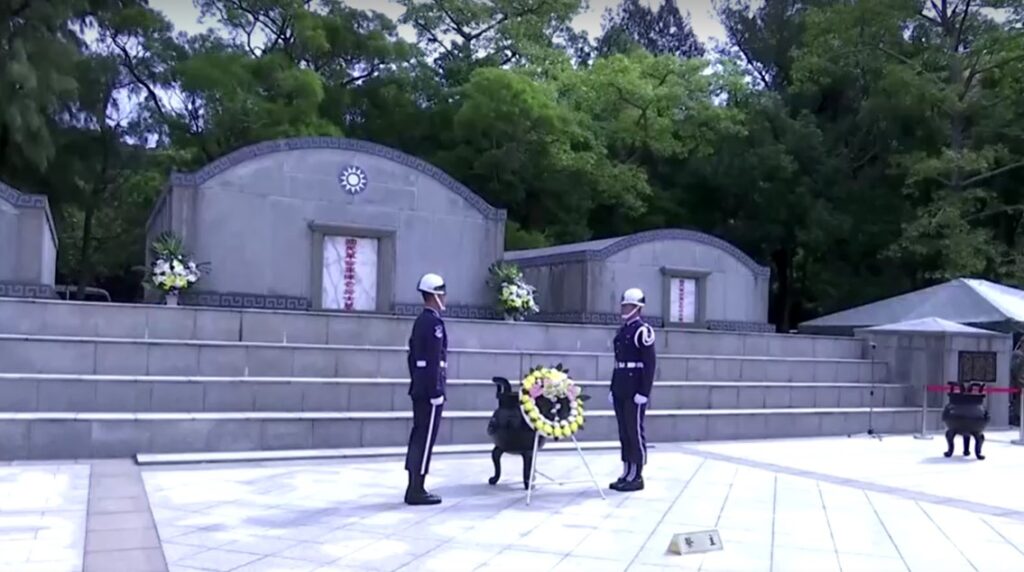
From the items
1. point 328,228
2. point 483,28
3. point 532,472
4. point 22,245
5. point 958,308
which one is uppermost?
point 483,28

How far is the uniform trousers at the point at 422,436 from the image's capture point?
7320mm

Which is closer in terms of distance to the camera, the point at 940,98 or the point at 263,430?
the point at 263,430

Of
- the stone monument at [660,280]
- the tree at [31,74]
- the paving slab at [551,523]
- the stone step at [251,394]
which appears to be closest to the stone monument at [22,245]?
the stone step at [251,394]

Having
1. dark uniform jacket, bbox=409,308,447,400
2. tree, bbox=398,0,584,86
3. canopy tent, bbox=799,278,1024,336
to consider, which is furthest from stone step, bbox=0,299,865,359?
tree, bbox=398,0,584,86

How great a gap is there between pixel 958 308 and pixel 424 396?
1206cm

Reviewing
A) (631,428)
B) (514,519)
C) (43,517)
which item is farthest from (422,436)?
(43,517)

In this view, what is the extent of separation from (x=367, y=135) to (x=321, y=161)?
41.2 feet

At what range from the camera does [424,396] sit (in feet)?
24.2

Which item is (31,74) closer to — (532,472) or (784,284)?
(532,472)

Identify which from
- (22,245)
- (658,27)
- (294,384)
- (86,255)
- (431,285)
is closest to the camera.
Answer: (431,285)

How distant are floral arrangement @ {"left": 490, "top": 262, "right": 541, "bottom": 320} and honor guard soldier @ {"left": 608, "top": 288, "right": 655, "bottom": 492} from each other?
23.1 feet

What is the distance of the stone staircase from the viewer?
9469 millimetres

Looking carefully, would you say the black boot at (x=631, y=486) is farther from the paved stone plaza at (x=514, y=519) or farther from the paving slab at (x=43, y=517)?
the paving slab at (x=43, y=517)

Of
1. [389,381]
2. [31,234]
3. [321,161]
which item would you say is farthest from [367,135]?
[389,381]
